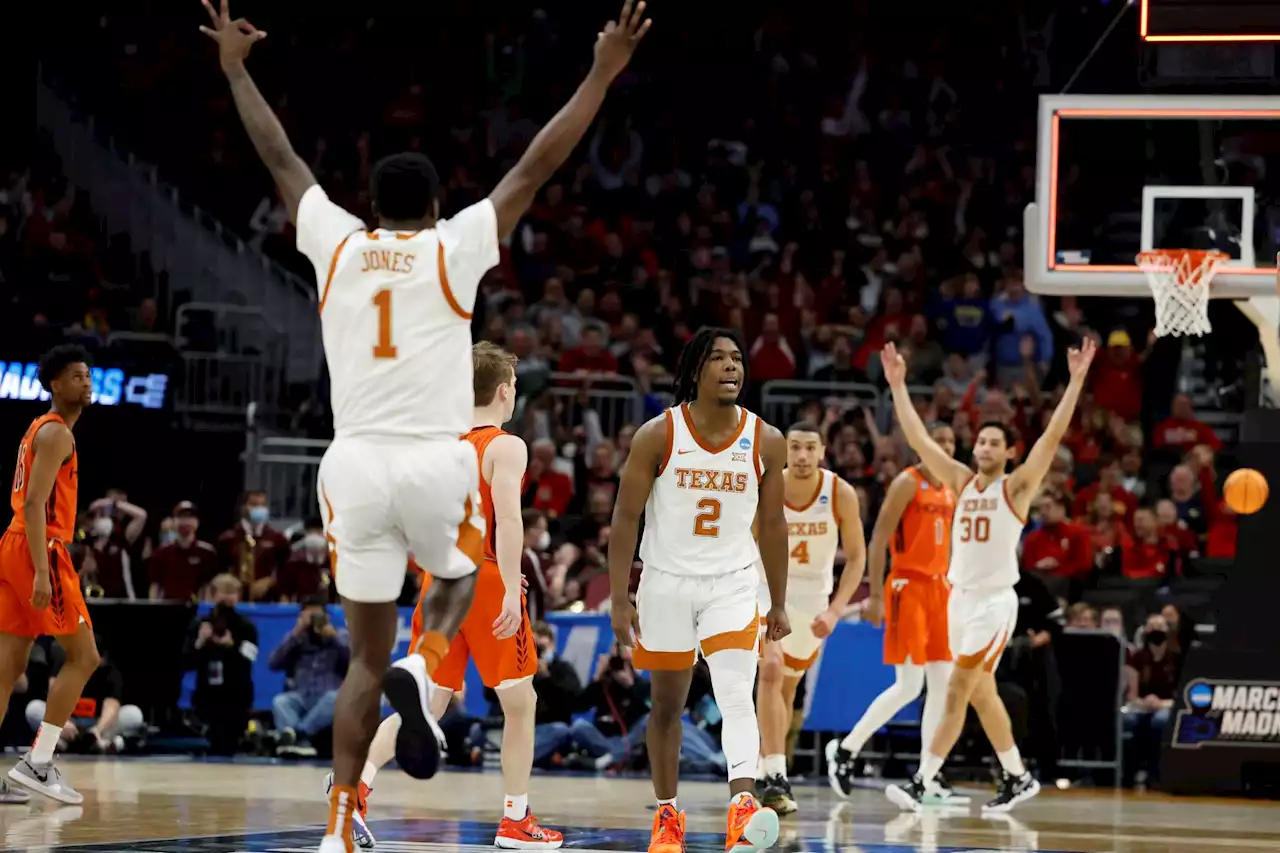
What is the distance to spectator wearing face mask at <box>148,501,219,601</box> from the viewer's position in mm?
17391

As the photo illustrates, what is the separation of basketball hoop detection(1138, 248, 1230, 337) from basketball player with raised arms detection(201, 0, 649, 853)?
27.6 ft

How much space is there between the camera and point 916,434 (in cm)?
1220

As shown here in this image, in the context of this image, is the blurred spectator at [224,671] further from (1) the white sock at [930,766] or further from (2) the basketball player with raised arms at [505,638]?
(2) the basketball player with raised arms at [505,638]

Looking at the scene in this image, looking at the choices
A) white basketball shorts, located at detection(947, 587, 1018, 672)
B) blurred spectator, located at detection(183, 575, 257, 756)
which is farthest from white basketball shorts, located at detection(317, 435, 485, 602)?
blurred spectator, located at detection(183, 575, 257, 756)

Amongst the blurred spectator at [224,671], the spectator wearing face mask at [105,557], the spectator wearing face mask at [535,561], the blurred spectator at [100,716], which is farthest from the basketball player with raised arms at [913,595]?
the spectator wearing face mask at [105,557]

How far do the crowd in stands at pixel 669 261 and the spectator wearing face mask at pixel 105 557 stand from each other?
1.2 inches

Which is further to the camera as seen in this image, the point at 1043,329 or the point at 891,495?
the point at 1043,329

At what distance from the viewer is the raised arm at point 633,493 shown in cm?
820

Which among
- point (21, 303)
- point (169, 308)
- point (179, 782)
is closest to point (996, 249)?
point (169, 308)

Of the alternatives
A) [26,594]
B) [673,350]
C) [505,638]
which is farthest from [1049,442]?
[673,350]

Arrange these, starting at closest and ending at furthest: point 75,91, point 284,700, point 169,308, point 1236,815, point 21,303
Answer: point 1236,815, point 284,700, point 21,303, point 169,308, point 75,91

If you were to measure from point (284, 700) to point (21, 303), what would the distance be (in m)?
7.41

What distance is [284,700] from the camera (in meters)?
15.9

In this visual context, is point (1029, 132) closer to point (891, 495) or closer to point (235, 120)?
point (235, 120)
